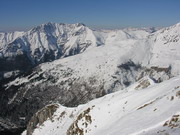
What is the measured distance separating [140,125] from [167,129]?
18.1ft

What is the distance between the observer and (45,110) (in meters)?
111

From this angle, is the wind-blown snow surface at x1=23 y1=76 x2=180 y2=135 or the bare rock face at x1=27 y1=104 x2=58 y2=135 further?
the bare rock face at x1=27 y1=104 x2=58 y2=135

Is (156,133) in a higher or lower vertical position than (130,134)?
higher

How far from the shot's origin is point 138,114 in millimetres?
33594

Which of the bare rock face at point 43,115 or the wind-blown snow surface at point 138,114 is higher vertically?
the wind-blown snow surface at point 138,114

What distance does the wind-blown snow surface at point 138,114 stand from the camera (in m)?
26.0

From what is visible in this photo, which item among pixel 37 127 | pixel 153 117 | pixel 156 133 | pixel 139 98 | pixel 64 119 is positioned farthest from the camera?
pixel 37 127

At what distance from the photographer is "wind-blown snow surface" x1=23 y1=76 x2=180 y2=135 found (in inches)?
1025

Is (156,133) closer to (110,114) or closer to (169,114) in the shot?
(169,114)

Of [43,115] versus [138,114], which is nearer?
[138,114]

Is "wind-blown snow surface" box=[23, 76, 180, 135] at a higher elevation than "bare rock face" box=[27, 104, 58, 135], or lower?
higher

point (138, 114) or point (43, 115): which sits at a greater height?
point (138, 114)

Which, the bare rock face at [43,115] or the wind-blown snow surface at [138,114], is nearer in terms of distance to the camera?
the wind-blown snow surface at [138,114]

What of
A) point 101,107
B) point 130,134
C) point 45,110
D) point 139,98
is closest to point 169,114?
point 130,134
